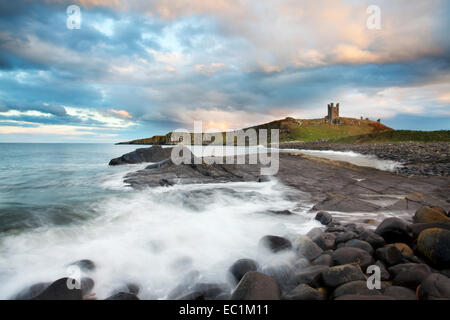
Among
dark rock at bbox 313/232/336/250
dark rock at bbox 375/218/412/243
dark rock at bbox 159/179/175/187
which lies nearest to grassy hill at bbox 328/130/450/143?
dark rock at bbox 375/218/412/243

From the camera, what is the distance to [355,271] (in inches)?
144

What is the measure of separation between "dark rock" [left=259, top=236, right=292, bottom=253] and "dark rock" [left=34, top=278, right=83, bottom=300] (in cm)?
400

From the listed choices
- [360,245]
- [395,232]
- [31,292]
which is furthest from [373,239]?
[31,292]

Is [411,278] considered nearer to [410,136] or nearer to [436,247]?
[436,247]

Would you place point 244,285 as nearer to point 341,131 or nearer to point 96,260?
point 96,260

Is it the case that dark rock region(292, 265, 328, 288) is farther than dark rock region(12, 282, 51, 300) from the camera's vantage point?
No

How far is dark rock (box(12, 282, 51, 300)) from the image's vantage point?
4.23 m

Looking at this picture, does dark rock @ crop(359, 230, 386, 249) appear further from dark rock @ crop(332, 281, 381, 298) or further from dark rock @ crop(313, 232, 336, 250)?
dark rock @ crop(332, 281, 381, 298)

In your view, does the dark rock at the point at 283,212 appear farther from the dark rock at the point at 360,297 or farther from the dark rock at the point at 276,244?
the dark rock at the point at 360,297

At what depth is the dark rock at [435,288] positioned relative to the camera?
10.5 feet

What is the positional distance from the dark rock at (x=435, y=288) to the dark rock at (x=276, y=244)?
2.53 metres

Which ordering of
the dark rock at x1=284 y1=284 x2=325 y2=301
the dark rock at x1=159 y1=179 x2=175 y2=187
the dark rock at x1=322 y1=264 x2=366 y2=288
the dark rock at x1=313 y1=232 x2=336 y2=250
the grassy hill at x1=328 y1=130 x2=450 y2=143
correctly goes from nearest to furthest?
the dark rock at x1=284 y1=284 x2=325 y2=301 → the dark rock at x1=322 y1=264 x2=366 y2=288 → the dark rock at x1=313 y1=232 x2=336 y2=250 → the dark rock at x1=159 y1=179 x2=175 y2=187 → the grassy hill at x1=328 y1=130 x2=450 y2=143

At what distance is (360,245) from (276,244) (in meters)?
1.84
